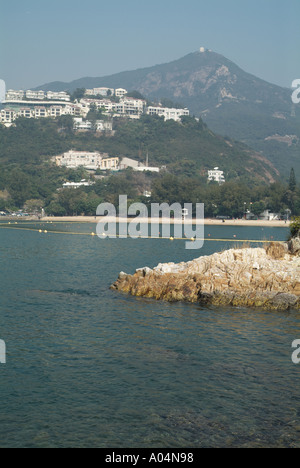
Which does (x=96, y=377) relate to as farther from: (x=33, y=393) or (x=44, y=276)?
(x=44, y=276)

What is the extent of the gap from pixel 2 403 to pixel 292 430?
8.67 meters

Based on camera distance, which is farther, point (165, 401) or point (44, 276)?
point (44, 276)

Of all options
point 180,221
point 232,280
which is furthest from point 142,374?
point 180,221

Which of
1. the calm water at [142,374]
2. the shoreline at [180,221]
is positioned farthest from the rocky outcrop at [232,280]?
the shoreline at [180,221]

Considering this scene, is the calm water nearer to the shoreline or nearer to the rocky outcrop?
the rocky outcrop

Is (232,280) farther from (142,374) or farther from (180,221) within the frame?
(180,221)

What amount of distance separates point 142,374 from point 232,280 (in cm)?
1389

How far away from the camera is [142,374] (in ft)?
66.4

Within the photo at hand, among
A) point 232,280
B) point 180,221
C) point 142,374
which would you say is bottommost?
point 142,374

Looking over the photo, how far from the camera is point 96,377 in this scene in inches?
785

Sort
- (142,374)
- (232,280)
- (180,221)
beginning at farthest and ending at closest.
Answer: (180,221) < (232,280) < (142,374)

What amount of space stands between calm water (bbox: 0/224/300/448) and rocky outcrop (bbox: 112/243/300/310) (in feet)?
4.17
